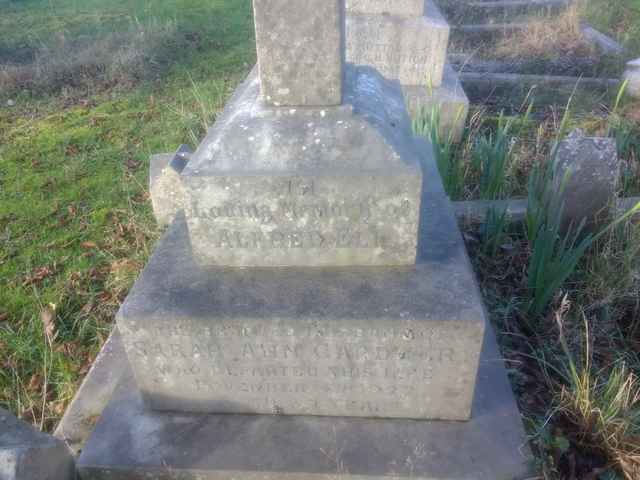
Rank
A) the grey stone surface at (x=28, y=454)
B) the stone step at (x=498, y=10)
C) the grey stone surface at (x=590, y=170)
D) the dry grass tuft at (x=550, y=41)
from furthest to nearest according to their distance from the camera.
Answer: the stone step at (x=498, y=10) < the dry grass tuft at (x=550, y=41) < the grey stone surface at (x=590, y=170) < the grey stone surface at (x=28, y=454)

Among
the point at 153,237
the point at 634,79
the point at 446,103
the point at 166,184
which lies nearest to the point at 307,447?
the point at 166,184

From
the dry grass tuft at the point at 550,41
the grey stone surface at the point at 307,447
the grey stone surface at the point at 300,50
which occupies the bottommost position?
the grey stone surface at the point at 307,447

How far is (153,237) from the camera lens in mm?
3490

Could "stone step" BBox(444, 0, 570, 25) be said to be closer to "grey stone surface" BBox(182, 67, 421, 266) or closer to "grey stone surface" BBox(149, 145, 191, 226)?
"grey stone surface" BBox(149, 145, 191, 226)

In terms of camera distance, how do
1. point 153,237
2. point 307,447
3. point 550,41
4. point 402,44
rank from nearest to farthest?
point 307,447 → point 153,237 → point 402,44 → point 550,41

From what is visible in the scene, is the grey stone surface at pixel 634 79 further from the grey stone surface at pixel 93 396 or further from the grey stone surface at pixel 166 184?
the grey stone surface at pixel 93 396

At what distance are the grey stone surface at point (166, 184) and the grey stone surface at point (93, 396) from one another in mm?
1027

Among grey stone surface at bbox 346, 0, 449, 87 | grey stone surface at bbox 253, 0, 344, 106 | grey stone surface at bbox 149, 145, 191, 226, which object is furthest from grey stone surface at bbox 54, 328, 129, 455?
grey stone surface at bbox 346, 0, 449, 87

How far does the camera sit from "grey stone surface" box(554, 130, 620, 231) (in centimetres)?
303

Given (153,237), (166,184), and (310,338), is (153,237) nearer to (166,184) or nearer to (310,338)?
(166,184)

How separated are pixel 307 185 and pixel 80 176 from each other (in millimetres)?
3312

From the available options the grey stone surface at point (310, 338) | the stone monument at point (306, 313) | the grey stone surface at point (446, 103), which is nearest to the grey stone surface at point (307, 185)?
the stone monument at point (306, 313)

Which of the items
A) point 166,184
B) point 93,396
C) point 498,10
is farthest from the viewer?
point 498,10

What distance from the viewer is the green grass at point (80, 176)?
8.95 ft
